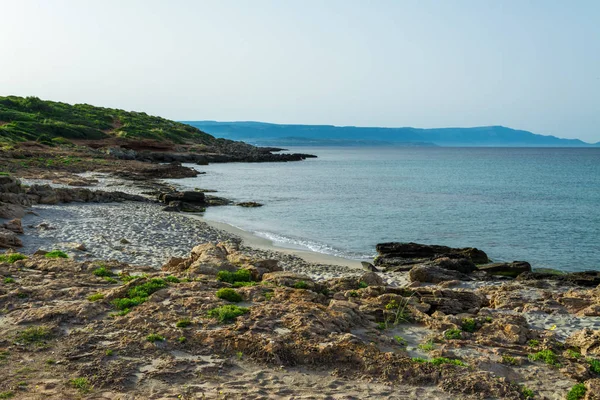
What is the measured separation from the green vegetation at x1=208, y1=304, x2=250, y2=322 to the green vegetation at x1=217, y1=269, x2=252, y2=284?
2821mm

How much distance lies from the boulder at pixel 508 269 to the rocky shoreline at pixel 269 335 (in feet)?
11.1

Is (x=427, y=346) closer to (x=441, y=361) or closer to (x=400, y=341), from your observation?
(x=400, y=341)

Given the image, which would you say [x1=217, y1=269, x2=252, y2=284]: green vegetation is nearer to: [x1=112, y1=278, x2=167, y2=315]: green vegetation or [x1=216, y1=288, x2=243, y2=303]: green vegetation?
[x1=112, y1=278, x2=167, y2=315]: green vegetation

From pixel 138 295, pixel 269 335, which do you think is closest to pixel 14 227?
pixel 138 295

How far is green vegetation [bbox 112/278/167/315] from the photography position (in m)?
12.4

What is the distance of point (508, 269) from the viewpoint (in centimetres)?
2247

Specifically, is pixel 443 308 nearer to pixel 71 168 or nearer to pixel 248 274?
pixel 248 274

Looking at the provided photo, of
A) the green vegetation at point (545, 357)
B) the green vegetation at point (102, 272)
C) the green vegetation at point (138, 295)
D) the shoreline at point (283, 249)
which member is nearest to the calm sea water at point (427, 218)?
the shoreline at point (283, 249)

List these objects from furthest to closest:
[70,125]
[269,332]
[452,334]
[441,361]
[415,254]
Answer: [70,125], [415,254], [452,334], [269,332], [441,361]

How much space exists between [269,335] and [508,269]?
14942 mm

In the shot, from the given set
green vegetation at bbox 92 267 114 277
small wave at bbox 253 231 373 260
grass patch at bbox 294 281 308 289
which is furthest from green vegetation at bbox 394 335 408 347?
small wave at bbox 253 231 373 260

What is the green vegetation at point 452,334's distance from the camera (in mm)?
11922

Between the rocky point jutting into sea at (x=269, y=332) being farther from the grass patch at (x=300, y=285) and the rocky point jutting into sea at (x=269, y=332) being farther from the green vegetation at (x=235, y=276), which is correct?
the grass patch at (x=300, y=285)

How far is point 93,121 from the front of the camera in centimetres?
10325
